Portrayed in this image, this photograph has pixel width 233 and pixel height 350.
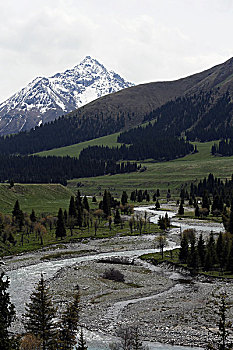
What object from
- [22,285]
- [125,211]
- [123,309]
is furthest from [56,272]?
[125,211]

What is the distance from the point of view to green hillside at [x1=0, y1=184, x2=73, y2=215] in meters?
159

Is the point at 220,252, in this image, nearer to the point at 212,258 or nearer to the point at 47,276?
the point at 212,258

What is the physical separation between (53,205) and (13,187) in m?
23.8

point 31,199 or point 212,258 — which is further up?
point 31,199

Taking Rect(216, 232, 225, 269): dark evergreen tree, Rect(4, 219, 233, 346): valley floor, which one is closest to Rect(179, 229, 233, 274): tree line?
Rect(216, 232, 225, 269): dark evergreen tree

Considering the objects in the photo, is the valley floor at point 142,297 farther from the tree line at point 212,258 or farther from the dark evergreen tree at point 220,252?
the dark evergreen tree at point 220,252

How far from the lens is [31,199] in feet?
578

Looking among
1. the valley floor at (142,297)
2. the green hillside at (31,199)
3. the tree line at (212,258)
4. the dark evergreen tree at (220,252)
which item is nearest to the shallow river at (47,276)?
the valley floor at (142,297)

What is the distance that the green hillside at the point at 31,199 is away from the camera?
522ft

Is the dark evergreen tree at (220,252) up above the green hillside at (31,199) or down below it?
below

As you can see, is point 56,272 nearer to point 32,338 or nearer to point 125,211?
point 32,338

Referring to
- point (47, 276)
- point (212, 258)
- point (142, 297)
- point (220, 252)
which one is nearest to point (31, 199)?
point (47, 276)

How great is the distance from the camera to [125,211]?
185 m

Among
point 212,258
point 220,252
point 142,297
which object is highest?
point 220,252
